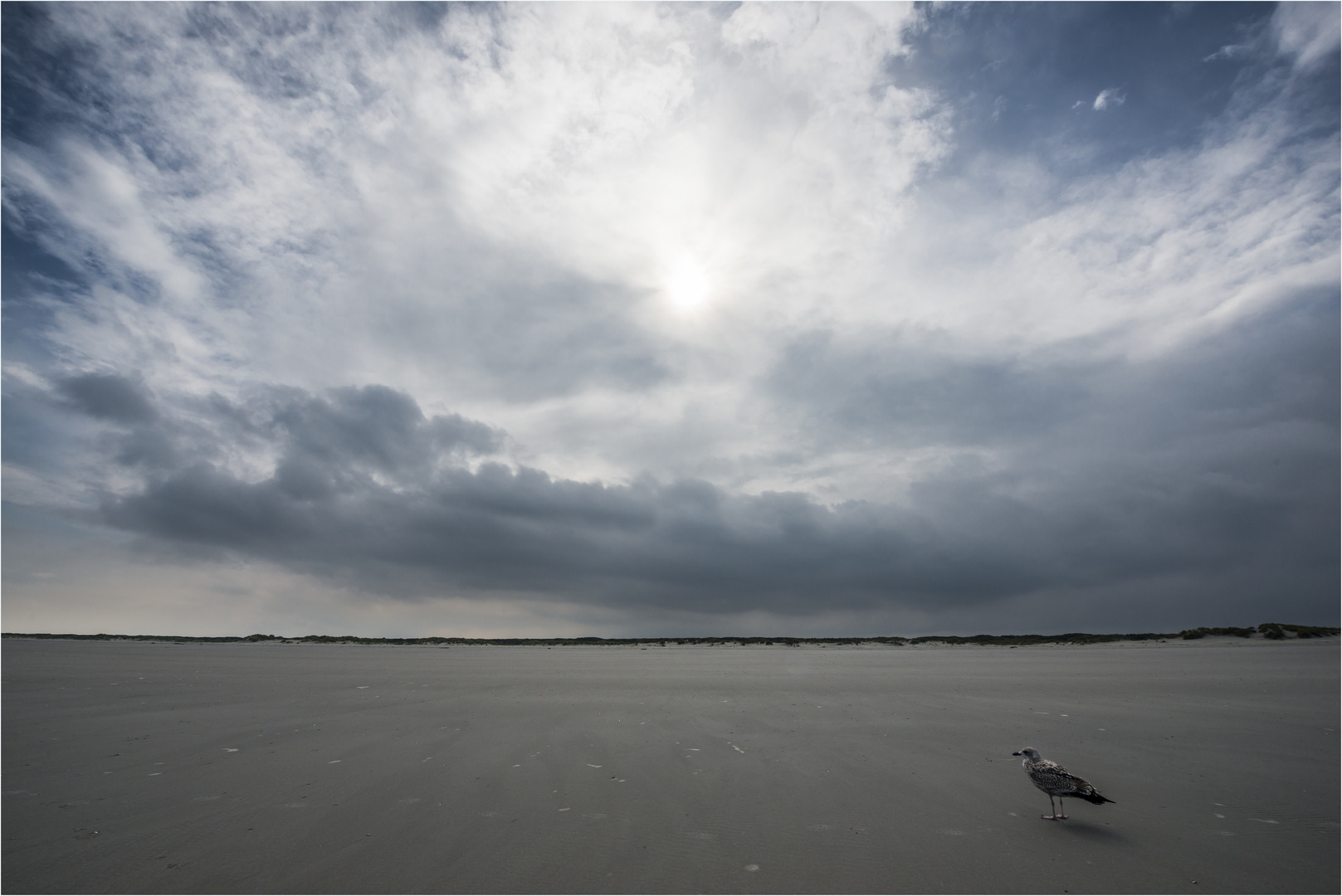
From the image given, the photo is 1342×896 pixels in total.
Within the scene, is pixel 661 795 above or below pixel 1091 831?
above

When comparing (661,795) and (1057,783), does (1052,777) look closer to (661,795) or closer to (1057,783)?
(1057,783)

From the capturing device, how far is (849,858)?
16.5ft

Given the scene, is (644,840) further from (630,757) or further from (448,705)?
(448,705)

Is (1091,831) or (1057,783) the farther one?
(1057,783)

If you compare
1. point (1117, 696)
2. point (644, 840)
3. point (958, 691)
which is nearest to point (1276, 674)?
point (1117, 696)

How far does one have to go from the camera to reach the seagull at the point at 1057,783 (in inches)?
218

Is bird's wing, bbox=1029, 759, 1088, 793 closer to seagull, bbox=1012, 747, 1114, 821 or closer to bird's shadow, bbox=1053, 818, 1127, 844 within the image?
seagull, bbox=1012, 747, 1114, 821

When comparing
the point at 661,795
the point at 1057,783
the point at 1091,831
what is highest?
the point at 1057,783

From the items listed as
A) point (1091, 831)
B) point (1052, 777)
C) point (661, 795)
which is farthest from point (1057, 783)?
point (661, 795)

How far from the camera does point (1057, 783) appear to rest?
19.1 ft

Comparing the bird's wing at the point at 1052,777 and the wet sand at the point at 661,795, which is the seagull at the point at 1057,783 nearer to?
the bird's wing at the point at 1052,777

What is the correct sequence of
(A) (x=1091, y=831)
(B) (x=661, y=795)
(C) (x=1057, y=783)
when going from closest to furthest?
1. (A) (x=1091, y=831)
2. (C) (x=1057, y=783)
3. (B) (x=661, y=795)

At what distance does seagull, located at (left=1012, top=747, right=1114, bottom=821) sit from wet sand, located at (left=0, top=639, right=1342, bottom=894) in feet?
0.89

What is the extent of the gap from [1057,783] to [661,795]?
4.07m
